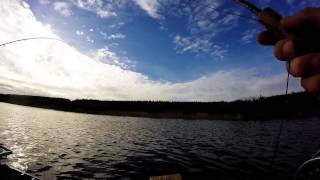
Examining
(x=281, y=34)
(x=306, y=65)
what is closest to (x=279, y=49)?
(x=281, y=34)

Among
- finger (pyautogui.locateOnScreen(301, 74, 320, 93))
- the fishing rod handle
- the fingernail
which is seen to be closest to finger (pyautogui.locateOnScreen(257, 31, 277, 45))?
the fishing rod handle

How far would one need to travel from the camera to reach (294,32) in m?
1.28

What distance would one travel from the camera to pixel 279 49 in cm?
142

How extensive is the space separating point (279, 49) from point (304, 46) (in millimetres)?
134

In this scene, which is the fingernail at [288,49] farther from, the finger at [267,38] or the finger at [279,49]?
the finger at [267,38]

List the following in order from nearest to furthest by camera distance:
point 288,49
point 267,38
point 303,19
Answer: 1. point 303,19
2. point 288,49
3. point 267,38

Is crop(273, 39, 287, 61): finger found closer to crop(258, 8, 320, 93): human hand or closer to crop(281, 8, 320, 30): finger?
crop(258, 8, 320, 93): human hand

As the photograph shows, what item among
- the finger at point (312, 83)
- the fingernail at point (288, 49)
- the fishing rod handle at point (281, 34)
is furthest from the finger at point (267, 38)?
the finger at point (312, 83)

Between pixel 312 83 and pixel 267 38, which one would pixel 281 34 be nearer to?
pixel 267 38

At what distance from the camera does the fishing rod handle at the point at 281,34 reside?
4.10ft

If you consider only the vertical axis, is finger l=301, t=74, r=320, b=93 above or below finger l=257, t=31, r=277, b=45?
below

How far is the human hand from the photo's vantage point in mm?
1194

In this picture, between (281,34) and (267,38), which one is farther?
(267,38)

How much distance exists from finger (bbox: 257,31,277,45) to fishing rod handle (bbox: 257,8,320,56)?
0.03m
